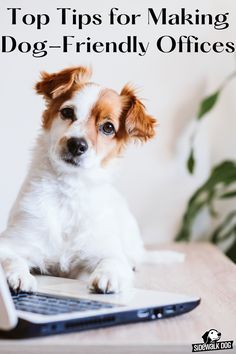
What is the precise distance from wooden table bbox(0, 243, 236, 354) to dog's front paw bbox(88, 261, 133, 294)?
0.09 meters

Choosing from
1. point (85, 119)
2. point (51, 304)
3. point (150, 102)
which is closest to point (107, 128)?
point (85, 119)

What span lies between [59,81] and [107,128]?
118 mm

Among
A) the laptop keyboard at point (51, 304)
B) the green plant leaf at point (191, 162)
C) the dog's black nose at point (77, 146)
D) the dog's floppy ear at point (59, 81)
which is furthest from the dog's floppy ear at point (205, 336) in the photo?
the green plant leaf at point (191, 162)

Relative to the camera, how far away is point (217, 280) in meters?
1.05

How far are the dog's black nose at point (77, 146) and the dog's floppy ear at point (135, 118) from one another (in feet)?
0.32

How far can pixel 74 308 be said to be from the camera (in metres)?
0.71

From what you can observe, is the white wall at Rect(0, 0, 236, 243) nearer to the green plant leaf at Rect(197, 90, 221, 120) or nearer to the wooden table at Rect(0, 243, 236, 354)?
the green plant leaf at Rect(197, 90, 221, 120)

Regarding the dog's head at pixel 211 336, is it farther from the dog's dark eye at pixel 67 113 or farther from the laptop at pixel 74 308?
the dog's dark eye at pixel 67 113

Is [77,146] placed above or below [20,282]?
above

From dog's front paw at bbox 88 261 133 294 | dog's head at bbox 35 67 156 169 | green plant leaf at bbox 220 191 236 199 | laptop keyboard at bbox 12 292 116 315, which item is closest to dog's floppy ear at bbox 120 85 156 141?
dog's head at bbox 35 67 156 169

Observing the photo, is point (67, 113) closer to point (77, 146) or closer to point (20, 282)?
point (77, 146)

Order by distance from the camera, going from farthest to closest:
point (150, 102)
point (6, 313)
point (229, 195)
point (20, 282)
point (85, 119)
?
point (229, 195)
point (150, 102)
point (85, 119)
point (20, 282)
point (6, 313)

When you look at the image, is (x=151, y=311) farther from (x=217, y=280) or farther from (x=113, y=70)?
(x=113, y=70)

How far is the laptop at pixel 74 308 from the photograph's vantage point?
26.0 inches
